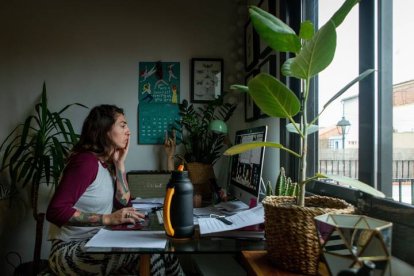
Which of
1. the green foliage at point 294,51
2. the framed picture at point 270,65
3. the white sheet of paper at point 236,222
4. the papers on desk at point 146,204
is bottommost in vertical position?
the papers on desk at point 146,204

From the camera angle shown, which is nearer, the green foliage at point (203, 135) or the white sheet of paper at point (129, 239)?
the white sheet of paper at point (129, 239)

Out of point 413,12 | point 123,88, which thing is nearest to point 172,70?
point 123,88

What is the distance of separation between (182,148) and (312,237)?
81.8 inches

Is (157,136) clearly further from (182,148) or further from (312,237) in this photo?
(312,237)

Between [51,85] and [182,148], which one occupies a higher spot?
[51,85]

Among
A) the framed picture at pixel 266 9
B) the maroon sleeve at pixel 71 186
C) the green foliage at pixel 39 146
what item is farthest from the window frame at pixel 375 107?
the green foliage at pixel 39 146

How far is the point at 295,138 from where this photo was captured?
188 cm

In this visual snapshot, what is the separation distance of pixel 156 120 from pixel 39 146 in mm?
900

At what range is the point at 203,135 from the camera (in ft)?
8.54

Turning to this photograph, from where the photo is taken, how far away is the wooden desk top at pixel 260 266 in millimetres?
854

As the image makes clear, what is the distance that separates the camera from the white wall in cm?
281

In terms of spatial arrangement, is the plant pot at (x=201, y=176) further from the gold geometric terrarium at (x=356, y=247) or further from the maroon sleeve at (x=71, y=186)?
the gold geometric terrarium at (x=356, y=247)

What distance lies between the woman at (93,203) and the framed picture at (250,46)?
1077mm

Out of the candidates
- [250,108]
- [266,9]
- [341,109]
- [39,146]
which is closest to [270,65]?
[266,9]
